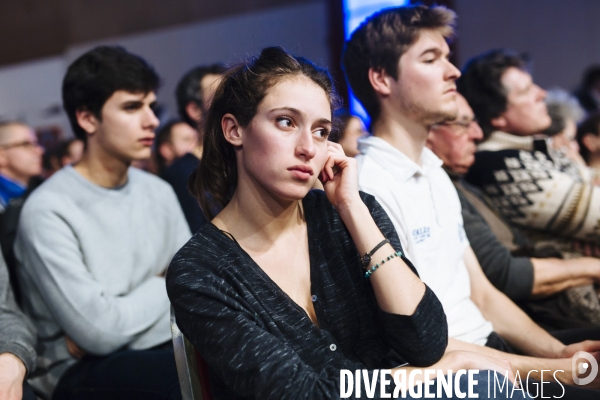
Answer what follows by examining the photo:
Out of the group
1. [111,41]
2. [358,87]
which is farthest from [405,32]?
[111,41]

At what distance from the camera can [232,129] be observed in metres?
1.47

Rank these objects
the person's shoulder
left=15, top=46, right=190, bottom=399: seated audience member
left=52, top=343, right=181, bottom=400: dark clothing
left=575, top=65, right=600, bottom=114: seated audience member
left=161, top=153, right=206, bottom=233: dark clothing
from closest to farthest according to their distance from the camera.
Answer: left=52, top=343, right=181, bottom=400: dark clothing < left=15, top=46, right=190, bottom=399: seated audience member < the person's shoulder < left=161, top=153, right=206, bottom=233: dark clothing < left=575, top=65, right=600, bottom=114: seated audience member

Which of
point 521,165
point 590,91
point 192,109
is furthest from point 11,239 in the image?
point 590,91

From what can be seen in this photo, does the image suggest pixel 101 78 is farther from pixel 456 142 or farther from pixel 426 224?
pixel 456 142

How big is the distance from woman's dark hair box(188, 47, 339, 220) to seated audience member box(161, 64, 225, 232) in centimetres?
52

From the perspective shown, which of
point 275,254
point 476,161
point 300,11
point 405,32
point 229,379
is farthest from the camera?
point 300,11

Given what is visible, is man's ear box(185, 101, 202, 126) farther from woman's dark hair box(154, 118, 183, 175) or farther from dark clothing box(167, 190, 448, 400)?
dark clothing box(167, 190, 448, 400)

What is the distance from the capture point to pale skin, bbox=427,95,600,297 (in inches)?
88.7

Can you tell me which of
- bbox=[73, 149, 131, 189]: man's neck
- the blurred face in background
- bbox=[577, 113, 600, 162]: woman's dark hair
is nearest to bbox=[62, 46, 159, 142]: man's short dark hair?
bbox=[73, 149, 131, 189]: man's neck

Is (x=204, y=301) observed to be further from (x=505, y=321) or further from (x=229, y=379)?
(x=505, y=321)

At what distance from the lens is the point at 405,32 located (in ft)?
6.43

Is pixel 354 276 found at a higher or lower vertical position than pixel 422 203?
lower

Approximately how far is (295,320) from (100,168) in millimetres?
1230

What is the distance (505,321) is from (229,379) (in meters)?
1.15
